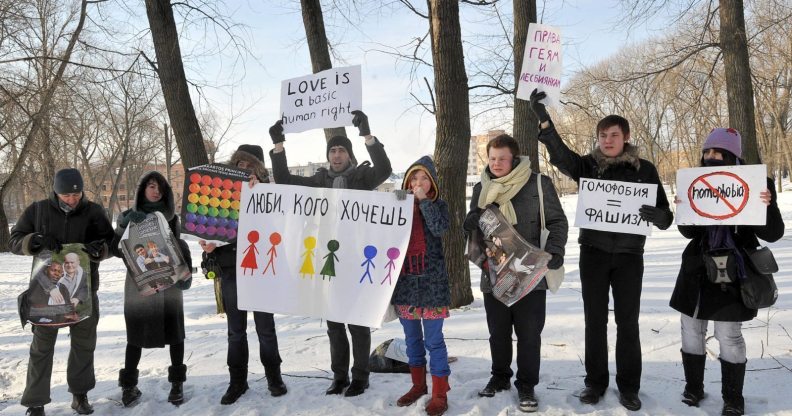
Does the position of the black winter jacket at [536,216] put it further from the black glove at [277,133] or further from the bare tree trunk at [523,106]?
the bare tree trunk at [523,106]

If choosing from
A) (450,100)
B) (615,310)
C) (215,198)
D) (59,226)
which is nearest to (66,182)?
(59,226)

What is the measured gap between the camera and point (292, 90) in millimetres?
4371

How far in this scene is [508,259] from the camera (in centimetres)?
354

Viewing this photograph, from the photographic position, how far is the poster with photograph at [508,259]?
3.48 metres

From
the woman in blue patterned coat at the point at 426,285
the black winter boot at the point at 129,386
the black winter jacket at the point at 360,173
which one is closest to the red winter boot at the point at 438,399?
the woman in blue patterned coat at the point at 426,285

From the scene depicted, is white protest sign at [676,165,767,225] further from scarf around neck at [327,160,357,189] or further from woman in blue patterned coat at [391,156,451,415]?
scarf around neck at [327,160,357,189]

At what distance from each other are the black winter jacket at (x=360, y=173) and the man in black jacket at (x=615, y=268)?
1.28 meters

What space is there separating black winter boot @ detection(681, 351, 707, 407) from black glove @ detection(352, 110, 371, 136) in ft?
9.65

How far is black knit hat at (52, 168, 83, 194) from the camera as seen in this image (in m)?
3.91

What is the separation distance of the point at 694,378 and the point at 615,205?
1372mm

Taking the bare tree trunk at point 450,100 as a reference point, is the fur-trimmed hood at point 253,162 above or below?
below

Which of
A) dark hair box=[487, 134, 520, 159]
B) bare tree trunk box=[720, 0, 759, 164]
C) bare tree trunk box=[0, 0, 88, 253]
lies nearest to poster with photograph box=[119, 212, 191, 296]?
dark hair box=[487, 134, 520, 159]

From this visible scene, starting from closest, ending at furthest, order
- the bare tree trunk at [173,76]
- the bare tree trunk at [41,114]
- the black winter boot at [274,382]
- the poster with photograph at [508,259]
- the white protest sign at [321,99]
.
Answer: the poster with photograph at [508,259], the black winter boot at [274,382], the white protest sign at [321,99], the bare tree trunk at [173,76], the bare tree trunk at [41,114]

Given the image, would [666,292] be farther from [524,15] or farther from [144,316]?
[144,316]
